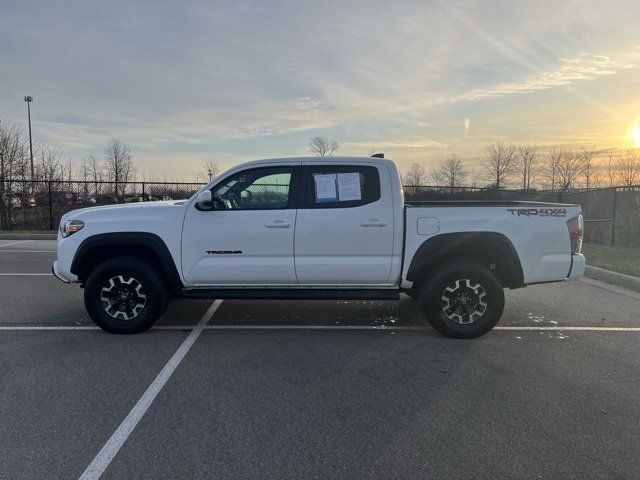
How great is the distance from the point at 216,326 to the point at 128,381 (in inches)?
64.8

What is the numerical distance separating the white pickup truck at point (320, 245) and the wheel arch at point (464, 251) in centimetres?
1

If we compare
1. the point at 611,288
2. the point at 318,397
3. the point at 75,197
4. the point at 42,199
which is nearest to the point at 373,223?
the point at 318,397

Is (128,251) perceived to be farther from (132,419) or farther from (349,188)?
(349,188)

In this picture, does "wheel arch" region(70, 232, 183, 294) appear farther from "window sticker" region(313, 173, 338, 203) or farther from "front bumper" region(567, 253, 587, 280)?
"front bumper" region(567, 253, 587, 280)

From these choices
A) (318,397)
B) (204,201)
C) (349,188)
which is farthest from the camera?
(349,188)

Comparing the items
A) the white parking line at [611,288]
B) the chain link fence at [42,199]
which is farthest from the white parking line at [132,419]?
the chain link fence at [42,199]

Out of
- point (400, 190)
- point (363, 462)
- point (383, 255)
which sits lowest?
point (363, 462)

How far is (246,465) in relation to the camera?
2.81 meters

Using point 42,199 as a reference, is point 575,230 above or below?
below

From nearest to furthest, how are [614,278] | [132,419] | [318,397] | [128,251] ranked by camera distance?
[132,419] → [318,397] → [128,251] → [614,278]

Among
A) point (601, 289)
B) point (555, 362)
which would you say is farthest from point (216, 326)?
point (601, 289)

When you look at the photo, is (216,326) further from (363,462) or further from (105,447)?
(363,462)

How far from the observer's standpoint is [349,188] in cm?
515

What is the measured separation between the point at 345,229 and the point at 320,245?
0.32m
